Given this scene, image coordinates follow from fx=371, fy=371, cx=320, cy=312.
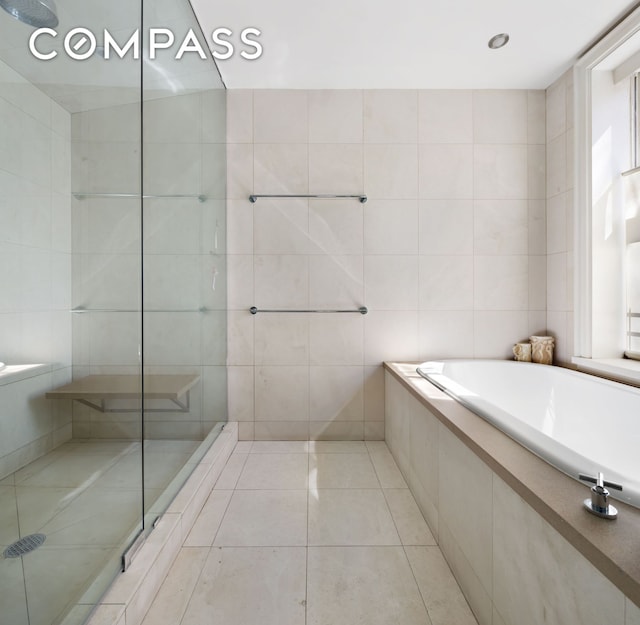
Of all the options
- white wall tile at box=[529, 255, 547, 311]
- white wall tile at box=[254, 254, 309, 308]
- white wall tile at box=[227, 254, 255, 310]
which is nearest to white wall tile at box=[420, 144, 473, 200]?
white wall tile at box=[529, 255, 547, 311]

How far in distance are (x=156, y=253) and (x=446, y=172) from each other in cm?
185

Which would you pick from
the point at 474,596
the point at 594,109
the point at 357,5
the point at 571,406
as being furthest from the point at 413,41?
the point at 474,596

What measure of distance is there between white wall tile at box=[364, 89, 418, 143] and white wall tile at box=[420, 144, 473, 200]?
0.17m

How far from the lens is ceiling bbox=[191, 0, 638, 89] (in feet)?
5.54

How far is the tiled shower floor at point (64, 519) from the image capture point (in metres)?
0.65

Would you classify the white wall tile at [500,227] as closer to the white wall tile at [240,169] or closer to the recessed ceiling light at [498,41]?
the recessed ceiling light at [498,41]

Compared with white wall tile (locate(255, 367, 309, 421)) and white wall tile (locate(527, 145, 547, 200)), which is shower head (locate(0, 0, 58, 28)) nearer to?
white wall tile (locate(255, 367, 309, 421))

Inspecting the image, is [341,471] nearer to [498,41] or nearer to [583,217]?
[583,217]

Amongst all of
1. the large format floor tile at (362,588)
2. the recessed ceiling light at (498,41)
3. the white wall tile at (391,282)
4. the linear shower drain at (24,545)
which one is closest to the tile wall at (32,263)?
the linear shower drain at (24,545)

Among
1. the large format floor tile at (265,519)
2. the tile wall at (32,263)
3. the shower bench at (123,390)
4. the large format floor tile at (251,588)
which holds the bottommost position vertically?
the large format floor tile at (251,588)

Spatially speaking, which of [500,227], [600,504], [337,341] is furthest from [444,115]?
[600,504]

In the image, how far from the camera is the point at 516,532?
835 millimetres

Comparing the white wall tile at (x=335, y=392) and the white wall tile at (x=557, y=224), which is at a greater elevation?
the white wall tile at (x=557, y=224)

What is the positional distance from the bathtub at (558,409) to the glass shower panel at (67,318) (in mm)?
1093
